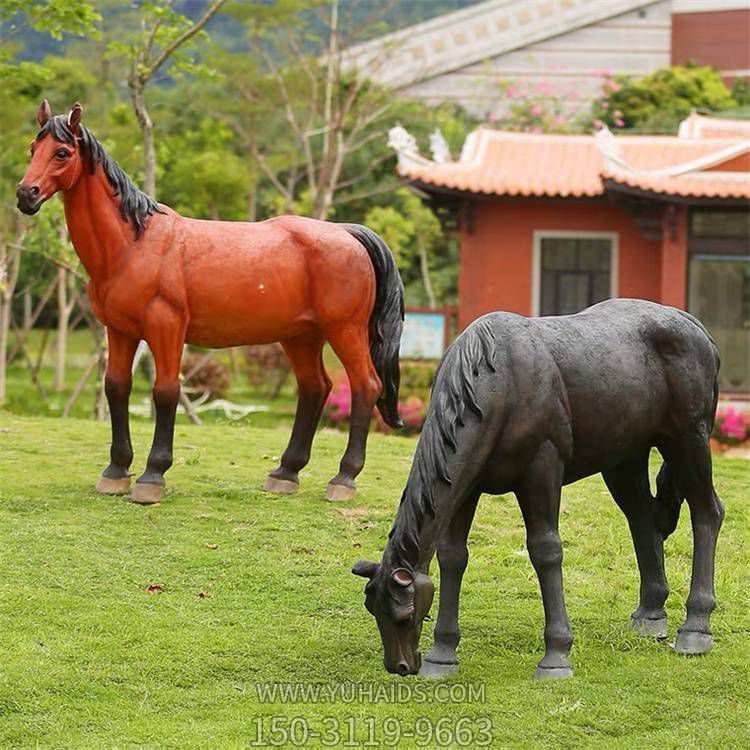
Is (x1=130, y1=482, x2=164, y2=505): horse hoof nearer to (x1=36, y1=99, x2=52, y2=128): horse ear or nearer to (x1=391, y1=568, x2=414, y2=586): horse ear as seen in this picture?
(x1=36, y1=99, x2=52, y2=128): horse ear

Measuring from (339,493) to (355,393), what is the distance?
65cm

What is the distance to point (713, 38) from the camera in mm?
35031

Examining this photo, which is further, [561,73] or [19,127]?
[561,73]

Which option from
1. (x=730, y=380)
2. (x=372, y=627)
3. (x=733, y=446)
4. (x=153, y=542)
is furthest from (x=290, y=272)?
(x=730, y=380)

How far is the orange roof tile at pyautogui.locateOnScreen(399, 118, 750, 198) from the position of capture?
57.3 ft

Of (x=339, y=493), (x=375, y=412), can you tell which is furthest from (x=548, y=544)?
(x=375, y=412)

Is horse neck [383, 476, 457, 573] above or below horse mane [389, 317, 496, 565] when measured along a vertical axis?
below

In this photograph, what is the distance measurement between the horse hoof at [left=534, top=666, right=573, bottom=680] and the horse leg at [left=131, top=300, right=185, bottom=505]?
3339 millimetres

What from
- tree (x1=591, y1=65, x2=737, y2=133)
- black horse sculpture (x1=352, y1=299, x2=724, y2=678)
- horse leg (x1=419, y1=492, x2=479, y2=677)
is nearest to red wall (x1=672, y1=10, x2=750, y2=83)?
tree (x1=591, y1=65, x2=737, y2=133)

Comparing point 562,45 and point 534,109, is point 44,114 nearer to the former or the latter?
point 534,109

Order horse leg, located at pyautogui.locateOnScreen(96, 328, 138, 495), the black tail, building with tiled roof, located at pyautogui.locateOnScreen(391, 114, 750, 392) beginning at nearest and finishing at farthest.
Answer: horse leg, located at pyautogui.locateOnScreen(96, 328, 138, 495), the black tail, building with tiled roof, located at pyautogui.locateOnScreen(391, 114, 750, 392)

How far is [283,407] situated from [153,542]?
49.5ft

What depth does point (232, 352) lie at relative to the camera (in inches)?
1102

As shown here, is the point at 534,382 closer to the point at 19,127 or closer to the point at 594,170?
the point at 594,170
